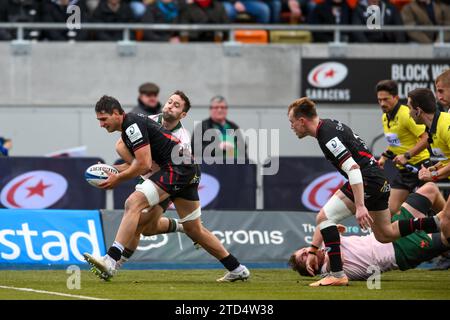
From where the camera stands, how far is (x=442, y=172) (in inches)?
484

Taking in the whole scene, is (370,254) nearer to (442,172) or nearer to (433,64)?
(442,172)

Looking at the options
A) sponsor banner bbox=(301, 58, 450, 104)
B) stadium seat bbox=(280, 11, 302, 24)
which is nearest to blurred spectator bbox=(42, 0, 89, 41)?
stadium seat bbox=(280, 11, 302, 24)

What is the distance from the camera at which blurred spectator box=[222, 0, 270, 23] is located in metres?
23.9

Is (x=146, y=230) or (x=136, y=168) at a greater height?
(x=136, y=168)

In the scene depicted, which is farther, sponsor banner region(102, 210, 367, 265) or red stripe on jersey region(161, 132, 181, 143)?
sponsor banner region(102, 210, 367, 265)

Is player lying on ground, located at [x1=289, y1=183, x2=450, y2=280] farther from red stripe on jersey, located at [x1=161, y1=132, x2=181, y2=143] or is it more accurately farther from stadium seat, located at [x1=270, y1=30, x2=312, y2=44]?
stadium seat, located at [x1=270, y1=30, x2=312, y2=44]

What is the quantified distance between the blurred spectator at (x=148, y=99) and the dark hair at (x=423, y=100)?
614cm

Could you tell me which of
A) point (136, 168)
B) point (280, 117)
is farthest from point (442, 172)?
point (280, 117)

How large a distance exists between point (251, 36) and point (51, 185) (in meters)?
6.71

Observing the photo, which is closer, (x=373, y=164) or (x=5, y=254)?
(x=373, y=164)

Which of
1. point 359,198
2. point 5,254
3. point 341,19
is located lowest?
point 5,254

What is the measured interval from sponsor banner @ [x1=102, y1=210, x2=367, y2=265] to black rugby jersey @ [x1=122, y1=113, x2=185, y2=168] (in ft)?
11.2

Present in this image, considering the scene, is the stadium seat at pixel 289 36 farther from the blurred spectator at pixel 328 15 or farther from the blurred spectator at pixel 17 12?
the blurred spectator at pixel 17 12
